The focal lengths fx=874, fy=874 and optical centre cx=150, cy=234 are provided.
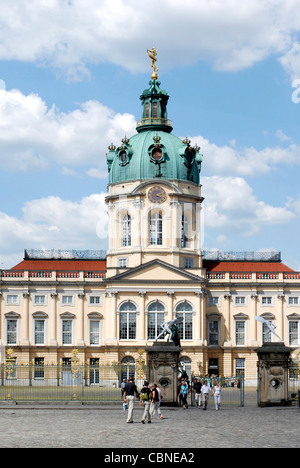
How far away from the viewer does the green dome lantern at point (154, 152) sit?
92.2 m

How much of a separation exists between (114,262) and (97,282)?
299 centimetres

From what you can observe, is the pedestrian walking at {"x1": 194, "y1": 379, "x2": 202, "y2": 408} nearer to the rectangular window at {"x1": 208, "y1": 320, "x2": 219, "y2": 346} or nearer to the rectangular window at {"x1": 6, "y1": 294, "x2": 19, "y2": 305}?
the rectangular window at {"x1": 208, "y1": 320, "x2": 219, "y2": 346}

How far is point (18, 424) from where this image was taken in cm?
3612

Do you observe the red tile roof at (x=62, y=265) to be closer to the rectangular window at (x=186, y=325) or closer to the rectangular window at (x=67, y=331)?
the rectangular window at (x=67, y=331)

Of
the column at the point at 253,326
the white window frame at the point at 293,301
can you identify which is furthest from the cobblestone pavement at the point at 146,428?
the white window frame at the point at 293,301

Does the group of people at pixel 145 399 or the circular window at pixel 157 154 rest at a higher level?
the circular window at pixel 157 154

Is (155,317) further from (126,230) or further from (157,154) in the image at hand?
(157,154)

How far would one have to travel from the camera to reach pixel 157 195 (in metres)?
91.3

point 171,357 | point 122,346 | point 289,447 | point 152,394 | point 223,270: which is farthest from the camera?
point 223,270

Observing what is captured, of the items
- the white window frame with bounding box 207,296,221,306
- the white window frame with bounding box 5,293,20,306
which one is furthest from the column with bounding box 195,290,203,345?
the white window frame with bounding box 5,293,20,306

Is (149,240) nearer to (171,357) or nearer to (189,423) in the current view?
(171,357)

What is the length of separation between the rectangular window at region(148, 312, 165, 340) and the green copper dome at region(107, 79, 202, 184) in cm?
1452

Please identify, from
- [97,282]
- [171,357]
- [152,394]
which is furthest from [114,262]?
[152,394]

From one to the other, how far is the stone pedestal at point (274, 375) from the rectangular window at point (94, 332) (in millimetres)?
45127
